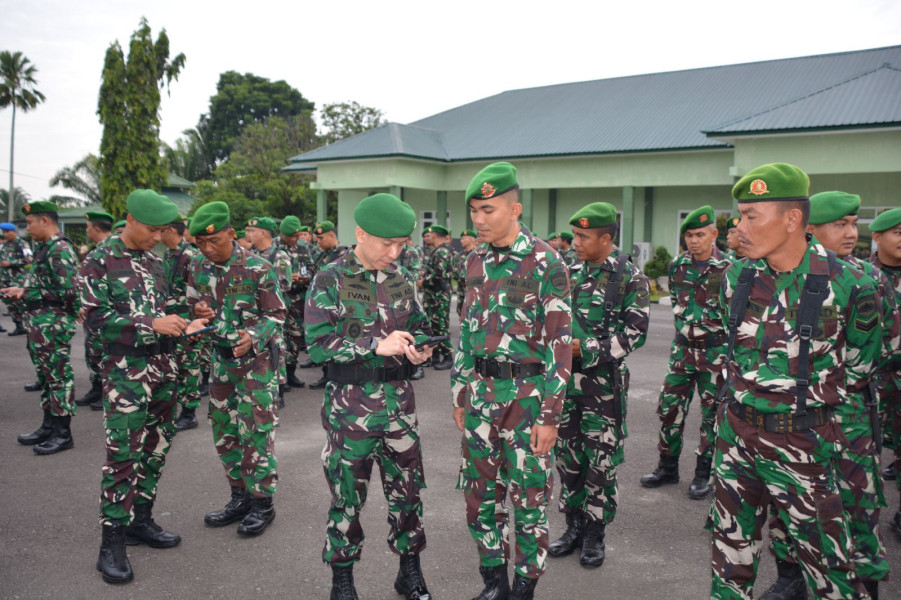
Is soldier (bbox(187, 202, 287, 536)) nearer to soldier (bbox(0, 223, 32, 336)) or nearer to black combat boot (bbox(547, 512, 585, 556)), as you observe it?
black combat boot (bbox(547, 512, 585, 556))

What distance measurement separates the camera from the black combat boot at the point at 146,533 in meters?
4.12

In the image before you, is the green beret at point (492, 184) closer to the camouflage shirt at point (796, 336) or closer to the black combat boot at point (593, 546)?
the camouflage shirt at point (796, 336)

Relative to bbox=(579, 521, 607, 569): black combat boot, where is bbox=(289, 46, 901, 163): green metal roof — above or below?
above

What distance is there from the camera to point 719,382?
4.48 metres

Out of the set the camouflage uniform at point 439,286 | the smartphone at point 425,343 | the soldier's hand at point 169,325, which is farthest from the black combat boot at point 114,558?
the camouflage uniform at point 439,286

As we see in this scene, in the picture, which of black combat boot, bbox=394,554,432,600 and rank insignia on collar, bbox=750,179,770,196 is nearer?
rank insignia on collar, bbox=750,179,770,196

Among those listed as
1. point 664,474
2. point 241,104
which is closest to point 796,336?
point 664,474

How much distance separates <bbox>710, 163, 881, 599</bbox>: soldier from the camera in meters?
2.67

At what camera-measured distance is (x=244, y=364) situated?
4410 mm

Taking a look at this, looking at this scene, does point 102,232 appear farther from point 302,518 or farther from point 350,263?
point 350,263

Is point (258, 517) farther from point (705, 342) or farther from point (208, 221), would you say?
point (705, 342)

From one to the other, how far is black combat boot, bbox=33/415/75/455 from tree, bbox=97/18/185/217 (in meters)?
22.8

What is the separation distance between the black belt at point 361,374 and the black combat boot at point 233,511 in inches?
69.6

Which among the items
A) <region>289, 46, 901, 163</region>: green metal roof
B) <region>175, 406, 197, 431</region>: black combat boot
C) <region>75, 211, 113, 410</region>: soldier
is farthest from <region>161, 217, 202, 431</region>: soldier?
<region>289, 46, 901, 163</region>: green metal roof
